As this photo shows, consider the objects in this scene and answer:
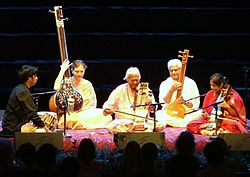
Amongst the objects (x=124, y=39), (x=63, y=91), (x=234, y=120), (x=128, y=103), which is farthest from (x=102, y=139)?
(x=124, y=39)

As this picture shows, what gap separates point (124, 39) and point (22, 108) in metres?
3.68

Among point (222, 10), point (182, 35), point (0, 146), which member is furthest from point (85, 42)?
point (0, 146)

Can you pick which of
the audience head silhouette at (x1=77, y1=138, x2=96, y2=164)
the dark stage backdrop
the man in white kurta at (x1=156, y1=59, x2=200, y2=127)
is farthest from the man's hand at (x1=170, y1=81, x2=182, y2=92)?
the audience head silhouette at (x1=77, y1=138, x2=96, y2=164)

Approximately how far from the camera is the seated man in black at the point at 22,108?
873 cm

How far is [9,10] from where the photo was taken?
11945mm

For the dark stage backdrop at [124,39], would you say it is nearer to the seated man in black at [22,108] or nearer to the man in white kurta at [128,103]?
the man in white kurta at [128,103]

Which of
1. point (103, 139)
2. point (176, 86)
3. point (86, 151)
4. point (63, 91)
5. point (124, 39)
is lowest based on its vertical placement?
point (86, 151)

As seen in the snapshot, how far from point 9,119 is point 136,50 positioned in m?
3.89

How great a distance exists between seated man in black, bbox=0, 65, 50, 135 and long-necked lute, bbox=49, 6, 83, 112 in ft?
1.64

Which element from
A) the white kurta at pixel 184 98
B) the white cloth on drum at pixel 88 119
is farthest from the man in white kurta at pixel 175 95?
the white cloth on drum at pixel 88 119

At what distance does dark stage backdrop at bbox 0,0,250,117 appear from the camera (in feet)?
38.9

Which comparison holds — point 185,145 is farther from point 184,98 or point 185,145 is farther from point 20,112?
point 184,98

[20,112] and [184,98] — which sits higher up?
[184,98]

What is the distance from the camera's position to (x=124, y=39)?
39.5ft
